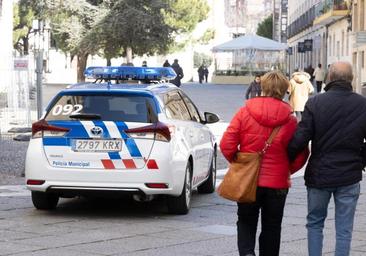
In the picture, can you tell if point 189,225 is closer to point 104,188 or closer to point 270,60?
point 104,188

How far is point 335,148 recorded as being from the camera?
22.4ft

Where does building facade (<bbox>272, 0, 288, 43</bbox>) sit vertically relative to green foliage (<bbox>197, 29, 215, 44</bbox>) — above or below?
above

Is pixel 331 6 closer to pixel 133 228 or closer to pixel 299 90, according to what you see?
pixel 299 90

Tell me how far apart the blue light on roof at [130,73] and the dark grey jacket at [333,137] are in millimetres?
5458

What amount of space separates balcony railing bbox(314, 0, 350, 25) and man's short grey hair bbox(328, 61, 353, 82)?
154ft

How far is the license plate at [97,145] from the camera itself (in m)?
10.0

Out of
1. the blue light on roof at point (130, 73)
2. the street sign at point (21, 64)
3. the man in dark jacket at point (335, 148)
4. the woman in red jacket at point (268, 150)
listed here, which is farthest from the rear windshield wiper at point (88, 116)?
the street sign at point (21, 64)

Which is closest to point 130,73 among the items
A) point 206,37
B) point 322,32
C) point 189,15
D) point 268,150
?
point 268,150

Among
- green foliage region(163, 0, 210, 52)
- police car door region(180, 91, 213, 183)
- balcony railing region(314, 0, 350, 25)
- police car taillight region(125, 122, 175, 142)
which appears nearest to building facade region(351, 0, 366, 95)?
balcony railing region(314, 0, 350, 25)

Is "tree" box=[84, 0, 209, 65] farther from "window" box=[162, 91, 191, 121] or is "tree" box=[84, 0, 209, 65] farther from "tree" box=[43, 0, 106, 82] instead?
"window" box=[162, 91, 191, 121]

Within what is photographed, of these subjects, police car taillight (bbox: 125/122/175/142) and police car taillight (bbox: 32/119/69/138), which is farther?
police car taillight (bbox: 32/119/69/138)

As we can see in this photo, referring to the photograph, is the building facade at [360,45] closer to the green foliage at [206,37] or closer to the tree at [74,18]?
the tree at [74,18]

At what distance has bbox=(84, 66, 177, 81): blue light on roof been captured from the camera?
12.2 metres

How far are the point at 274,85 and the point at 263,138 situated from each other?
410 mm
